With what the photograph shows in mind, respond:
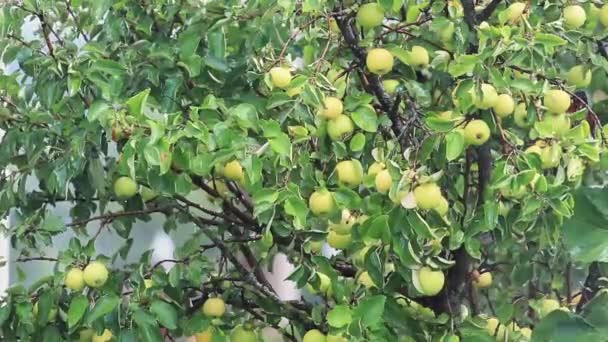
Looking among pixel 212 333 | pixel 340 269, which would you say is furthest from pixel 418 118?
pixel 212 333

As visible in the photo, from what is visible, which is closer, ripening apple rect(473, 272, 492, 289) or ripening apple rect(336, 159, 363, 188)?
ripening apple rect(336, 159, 363, 188)

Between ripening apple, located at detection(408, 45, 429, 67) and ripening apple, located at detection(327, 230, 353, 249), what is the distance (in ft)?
0.86

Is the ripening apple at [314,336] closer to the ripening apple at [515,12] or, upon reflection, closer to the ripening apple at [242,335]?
the ripening apple at [242,335]

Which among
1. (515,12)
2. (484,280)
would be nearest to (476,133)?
(515,12)

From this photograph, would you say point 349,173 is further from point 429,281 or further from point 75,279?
point 75,279

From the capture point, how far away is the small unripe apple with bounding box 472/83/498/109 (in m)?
1.08

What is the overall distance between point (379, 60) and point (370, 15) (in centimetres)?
6

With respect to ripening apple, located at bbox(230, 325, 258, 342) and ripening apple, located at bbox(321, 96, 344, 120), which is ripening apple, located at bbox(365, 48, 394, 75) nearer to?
ripening apple, located at bbox(321, 96, 344, 120)

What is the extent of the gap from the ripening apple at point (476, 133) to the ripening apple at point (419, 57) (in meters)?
0.18

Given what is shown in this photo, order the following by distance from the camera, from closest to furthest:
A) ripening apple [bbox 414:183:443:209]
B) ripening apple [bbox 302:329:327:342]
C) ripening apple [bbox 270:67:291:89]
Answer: ripening apple [bbox 414:183:443:209], ripening apple [bbox 270:67:291:89], ripening apple [bbox 302:329:327:342]

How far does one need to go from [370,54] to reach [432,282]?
0.31m

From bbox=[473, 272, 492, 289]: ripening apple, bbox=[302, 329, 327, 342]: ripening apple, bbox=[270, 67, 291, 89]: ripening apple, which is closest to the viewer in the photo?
bbox=[270, 67, 291, 89]: ripening apple

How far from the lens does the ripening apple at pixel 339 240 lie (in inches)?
47.4

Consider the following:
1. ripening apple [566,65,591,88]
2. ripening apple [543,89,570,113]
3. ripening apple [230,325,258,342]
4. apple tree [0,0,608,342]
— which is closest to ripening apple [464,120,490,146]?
apple tree [0,0,608,342]
